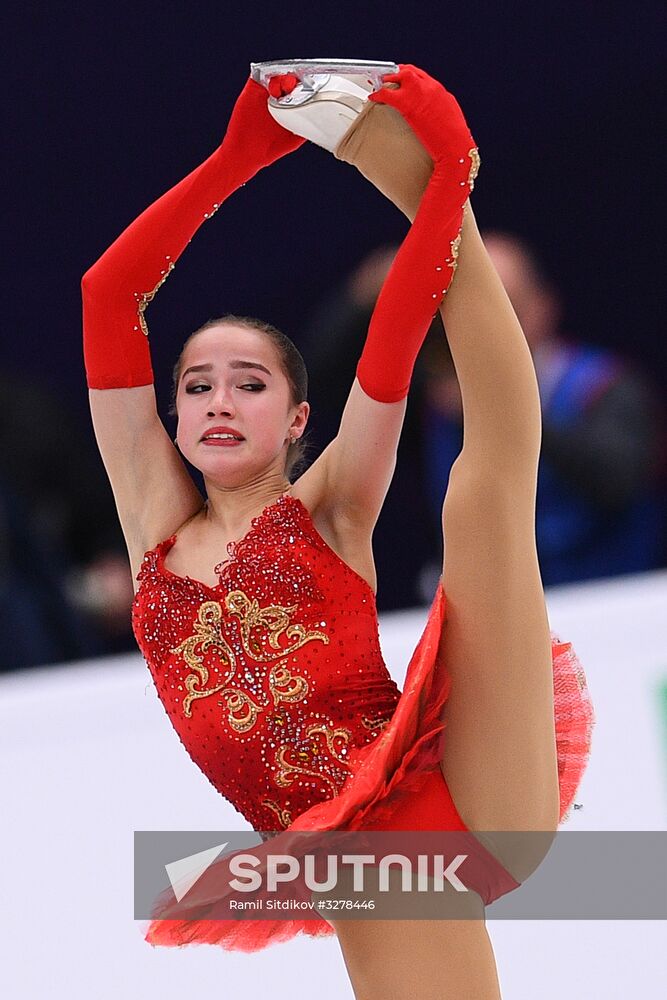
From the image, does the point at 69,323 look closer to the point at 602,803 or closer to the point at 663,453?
the point at 663,453

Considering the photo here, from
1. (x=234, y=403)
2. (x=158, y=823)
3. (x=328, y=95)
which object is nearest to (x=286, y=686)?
(x=234, y=403)

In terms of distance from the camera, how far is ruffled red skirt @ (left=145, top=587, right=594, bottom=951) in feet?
6.50

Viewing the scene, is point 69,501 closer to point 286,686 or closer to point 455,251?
point 286,686

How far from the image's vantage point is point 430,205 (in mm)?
2010

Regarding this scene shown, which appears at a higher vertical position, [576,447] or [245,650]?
[576,447]

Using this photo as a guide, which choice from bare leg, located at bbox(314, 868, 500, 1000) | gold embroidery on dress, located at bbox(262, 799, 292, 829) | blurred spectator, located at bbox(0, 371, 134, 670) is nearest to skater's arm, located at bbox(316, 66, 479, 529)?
gold embroidery on dress, located at bbox(262, 799, 292, 829)

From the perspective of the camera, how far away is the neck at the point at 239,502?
85.9 inches

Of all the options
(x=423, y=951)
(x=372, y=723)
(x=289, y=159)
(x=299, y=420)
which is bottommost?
(x=423, y=951)

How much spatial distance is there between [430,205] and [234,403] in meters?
0.39

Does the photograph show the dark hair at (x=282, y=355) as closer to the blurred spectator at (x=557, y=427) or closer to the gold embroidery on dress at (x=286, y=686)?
the gold embroidery on dress at (x=286, y=686)

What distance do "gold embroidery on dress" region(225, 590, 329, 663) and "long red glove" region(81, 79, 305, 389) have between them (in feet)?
1.18

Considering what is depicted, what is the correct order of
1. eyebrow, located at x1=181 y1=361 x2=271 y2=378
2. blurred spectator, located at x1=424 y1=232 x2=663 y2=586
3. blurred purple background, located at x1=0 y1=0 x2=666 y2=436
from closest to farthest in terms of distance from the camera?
eyebrow, located at x1=181 y1=361 x2=271 y2=378, blurred spectator, located at x1=424 y1=232 x2=663 y2=586, blurred purple background, located at x1=0 y1=0 x2=666 y2=436

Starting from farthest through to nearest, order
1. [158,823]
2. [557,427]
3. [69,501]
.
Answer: [69,501]
[557,427]
[158,823]

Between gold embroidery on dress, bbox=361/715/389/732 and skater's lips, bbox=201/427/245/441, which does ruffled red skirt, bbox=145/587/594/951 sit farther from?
skater's lips, bbox=201/427/245/441
